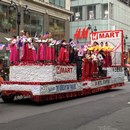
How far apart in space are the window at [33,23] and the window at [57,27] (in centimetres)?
190

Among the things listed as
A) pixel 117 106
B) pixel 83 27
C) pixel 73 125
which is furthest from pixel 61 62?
pixel 83 27

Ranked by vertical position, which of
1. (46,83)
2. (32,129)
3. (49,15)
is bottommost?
(32,129)

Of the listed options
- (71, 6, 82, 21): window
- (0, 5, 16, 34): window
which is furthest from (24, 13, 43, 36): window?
(71, 6, 82, 21): window

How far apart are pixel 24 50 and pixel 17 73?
3.10ft

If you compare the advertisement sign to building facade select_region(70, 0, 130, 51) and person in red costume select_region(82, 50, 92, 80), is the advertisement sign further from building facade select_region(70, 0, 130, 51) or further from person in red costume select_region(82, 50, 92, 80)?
building facade select_region(70, 0, 130, 51)

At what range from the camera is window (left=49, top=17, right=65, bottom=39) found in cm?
4034

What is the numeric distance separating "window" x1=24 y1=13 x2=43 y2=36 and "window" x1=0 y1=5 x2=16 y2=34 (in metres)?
1.81

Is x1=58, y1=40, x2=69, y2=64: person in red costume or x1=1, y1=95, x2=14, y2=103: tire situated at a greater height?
x1=58, y1=40, x2=69, y2=64: person in red costume

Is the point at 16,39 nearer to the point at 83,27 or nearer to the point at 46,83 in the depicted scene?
the point at 46,83

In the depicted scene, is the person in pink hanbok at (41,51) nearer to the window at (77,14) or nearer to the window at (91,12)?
the window at (91,12)

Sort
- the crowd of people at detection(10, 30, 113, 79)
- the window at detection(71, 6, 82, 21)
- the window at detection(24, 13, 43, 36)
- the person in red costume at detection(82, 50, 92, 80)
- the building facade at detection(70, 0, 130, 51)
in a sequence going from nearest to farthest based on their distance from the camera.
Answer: the crowd of people at detection(10, 30, 113, 79), the person in red costume at detection(82, 50, 92, 80), the window at detection(24, 13, 43, 36), the building facade at detection(70, 0, 130, 51), the window at detection(71, 6, 82, 21)

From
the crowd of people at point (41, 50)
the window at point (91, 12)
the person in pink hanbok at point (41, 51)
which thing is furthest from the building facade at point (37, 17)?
the person in pink hanbok at point (41, 51)

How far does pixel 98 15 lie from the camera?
57656 mm

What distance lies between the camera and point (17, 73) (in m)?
14.7
